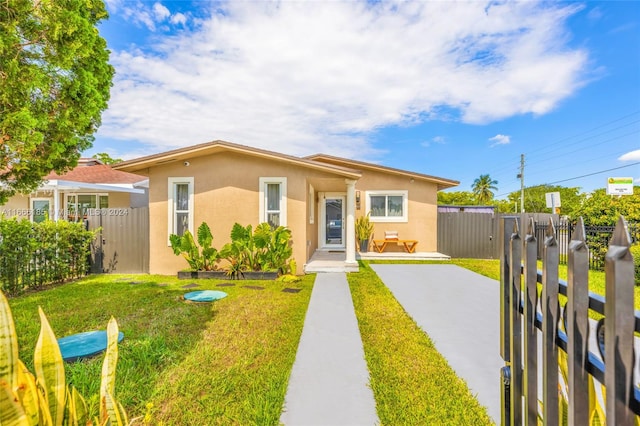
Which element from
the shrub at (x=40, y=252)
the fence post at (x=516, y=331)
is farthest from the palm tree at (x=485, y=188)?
the fence post at (x=516, y=331)

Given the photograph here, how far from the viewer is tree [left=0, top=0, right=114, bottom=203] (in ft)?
15.4

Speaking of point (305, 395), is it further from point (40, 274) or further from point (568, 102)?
point (568, 102)

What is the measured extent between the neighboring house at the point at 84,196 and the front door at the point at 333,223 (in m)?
7.99

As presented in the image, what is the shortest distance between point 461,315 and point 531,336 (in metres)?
4.34

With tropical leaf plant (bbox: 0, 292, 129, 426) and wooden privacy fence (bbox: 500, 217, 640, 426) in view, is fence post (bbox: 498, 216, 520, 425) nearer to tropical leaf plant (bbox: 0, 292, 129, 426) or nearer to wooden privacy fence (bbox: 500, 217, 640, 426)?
wooden privacy fence (bbox: 500, 217, 640, 426)

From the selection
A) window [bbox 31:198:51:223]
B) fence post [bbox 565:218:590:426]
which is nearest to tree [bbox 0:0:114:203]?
fence post [bbox 565:218:590:426]

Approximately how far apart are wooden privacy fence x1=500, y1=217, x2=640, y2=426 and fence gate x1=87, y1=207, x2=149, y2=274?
10.1 metres

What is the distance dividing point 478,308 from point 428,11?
25.7 ft

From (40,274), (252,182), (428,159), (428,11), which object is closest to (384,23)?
(428,11)

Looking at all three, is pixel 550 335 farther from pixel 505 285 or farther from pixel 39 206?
pixel 39 206

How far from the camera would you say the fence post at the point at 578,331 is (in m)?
1.02

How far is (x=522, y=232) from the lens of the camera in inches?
59.8

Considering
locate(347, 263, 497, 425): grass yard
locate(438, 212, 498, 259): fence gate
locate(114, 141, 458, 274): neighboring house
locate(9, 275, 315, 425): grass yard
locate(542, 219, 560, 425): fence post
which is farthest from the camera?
locate(438, 212, 498, 259): fence gate

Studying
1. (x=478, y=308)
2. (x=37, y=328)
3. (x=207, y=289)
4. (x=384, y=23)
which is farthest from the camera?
(x=384, y=23)
